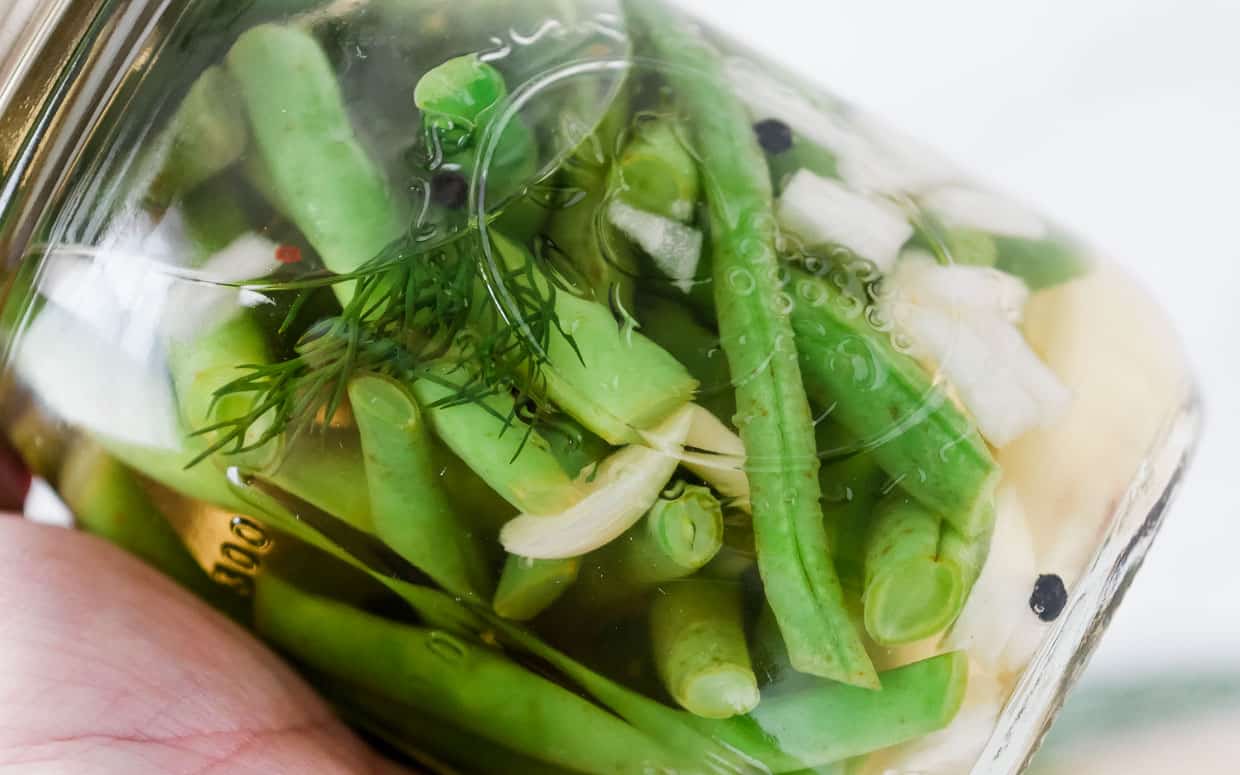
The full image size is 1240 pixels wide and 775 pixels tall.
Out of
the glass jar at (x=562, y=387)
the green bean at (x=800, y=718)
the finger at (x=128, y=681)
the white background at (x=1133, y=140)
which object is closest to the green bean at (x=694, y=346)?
the glass jar at (x=562, y=387)

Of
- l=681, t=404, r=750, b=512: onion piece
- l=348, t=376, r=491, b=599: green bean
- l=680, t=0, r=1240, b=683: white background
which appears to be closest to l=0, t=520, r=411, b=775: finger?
l=348, t=376, r=491, b=599: green bean

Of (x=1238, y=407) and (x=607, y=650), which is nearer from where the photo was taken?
(x=607, y=650)

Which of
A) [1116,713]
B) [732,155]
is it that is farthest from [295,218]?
[1116,713]

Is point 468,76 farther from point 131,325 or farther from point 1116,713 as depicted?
point 1116,713

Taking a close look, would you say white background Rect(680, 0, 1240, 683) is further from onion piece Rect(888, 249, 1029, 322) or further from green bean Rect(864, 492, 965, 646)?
green bean Rect(864, 492, 965, 646)

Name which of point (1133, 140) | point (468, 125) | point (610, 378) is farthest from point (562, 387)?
point (1133, 140)

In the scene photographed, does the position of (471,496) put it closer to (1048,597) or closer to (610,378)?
(610,378)

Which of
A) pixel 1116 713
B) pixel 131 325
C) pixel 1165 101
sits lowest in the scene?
pixel 1116 713

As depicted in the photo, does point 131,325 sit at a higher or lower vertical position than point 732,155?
lower
